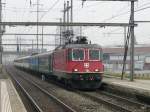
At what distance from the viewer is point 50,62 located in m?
37.9

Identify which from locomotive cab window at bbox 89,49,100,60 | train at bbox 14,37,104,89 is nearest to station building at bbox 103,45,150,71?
locomotive cab window at bbox 89,49,100,60

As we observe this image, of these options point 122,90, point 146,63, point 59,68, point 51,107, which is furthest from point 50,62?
point 146,63

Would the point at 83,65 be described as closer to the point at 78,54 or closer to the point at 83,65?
the point at 83,65

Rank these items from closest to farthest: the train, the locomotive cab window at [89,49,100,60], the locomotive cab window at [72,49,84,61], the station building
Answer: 1. the train
2. the locomotive cab window at [72,49,84,61]
3. the locomotive cab window at [89,49,100,60]
4. the station building

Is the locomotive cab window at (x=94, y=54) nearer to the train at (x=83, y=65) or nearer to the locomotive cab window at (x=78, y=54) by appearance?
the train at (x=83, y=65)

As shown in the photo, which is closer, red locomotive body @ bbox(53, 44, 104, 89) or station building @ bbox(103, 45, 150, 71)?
red locomotive body @ bbox(53, 44, 104, 89)

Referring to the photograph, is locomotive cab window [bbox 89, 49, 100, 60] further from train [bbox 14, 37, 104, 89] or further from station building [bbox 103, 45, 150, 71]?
station building [bbox 103, 45, 150, 71]

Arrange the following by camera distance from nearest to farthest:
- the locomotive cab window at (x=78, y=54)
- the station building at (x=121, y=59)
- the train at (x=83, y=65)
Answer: the train at (x=83, y=65)
the locomotive cab window at (x=78, y=54)
the station building at (x=121, y=59)

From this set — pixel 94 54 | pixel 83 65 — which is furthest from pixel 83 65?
pixel 94 54

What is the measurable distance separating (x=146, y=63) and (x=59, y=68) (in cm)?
5166

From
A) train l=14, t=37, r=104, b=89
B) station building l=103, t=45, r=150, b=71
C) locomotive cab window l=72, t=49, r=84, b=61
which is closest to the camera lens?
train l=14, t=37, r=104, b=89

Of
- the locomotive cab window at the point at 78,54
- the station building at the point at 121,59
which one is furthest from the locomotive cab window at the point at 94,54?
the station building at the point at 121,59

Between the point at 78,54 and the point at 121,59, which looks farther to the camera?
the point at 121,59

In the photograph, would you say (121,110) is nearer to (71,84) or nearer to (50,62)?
(71,84)
